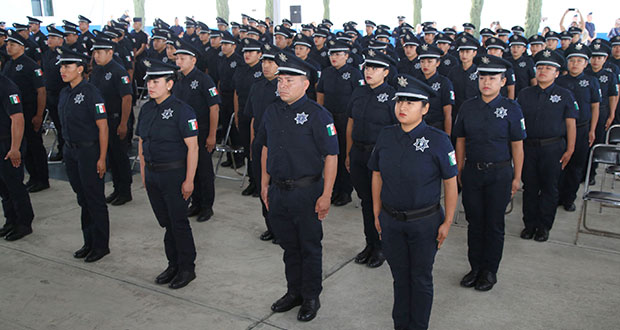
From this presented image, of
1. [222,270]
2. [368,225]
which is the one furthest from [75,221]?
[368,225]

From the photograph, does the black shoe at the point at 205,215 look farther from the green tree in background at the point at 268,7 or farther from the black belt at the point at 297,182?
the green tree in background at the point at 268,7

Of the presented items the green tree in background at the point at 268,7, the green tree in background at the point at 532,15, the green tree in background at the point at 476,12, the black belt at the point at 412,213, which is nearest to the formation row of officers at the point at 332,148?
the black belt at the point at 412,213

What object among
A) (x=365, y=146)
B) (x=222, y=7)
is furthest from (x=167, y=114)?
(x=222, y=7)

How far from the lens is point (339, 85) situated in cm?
656

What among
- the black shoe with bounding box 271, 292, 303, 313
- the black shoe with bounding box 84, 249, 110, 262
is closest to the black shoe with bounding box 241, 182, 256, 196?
the black shoe with bounding box 84, 249, 110, 262

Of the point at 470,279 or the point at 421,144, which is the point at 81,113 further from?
the point at 470,279

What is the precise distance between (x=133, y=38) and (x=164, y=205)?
10033 mm

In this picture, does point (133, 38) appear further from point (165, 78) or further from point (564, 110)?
point (564, 110)

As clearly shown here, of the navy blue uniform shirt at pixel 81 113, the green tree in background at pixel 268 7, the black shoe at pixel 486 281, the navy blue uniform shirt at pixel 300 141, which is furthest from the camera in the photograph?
the green tree in background at pixel 268 7

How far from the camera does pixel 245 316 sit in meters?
3.92

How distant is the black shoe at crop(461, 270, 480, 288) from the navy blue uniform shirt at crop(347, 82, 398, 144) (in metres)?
1.37

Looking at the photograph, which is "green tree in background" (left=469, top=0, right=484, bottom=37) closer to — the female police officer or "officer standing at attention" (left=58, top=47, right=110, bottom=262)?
"officer standing at attention" (left=58, top=47, right=110, bottom=262)

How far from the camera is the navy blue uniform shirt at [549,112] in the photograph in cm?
514

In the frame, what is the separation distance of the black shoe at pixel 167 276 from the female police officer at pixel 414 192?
2.04 meters
